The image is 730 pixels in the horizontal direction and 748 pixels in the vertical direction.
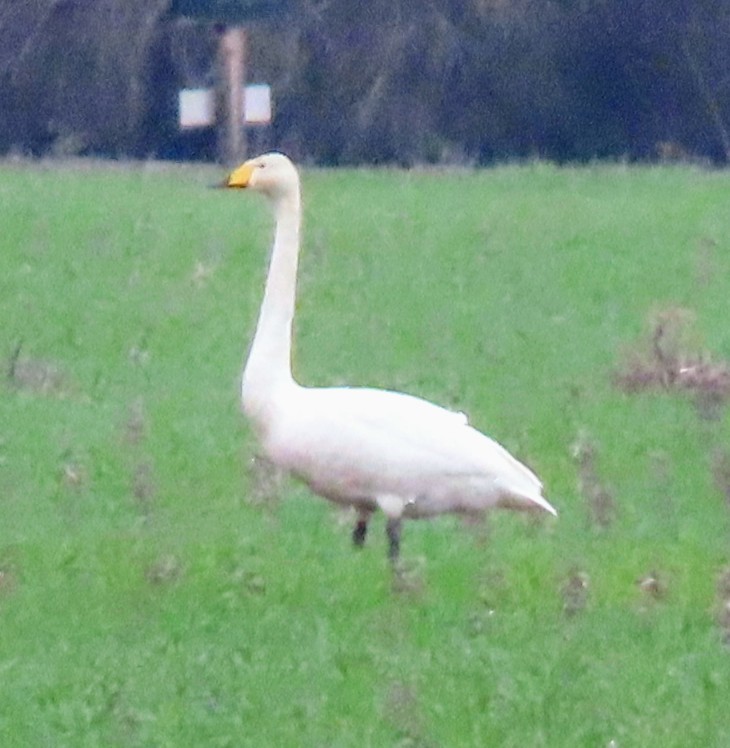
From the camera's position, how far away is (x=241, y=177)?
914cm

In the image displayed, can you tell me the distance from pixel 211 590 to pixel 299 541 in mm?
951

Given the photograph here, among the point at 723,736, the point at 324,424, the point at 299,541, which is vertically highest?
the point at 723,736

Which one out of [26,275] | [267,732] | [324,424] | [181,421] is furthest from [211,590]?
[26,275]

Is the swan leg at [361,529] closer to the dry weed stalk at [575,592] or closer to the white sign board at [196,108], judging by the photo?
the dry weed stalk at [575,592]

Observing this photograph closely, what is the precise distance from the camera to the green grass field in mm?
6938

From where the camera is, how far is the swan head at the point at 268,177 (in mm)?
9148

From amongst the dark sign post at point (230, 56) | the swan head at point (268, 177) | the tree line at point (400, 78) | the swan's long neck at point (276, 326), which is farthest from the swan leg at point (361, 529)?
the tree line at point (400, 78)

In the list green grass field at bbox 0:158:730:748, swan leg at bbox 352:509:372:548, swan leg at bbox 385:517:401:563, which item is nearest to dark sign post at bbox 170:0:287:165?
green grass field at bbox 0:158:730:748

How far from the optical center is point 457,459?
8.71 m

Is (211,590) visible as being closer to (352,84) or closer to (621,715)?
(621,715)

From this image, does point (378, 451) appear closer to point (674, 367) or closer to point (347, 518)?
point (347, 518)

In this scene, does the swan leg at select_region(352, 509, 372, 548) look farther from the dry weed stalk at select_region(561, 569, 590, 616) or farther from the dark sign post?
the dark sign post

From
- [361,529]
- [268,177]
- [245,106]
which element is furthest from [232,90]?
[361,529]

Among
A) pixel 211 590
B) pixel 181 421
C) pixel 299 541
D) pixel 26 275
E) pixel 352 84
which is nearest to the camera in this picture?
pixel 211 590
